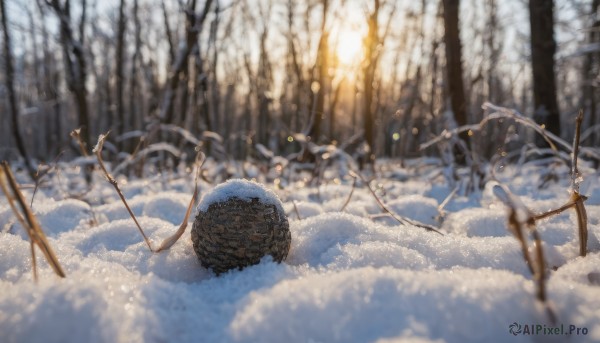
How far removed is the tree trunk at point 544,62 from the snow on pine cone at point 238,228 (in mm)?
3727

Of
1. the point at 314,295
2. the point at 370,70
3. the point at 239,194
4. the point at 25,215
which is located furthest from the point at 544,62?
the point at 25,215

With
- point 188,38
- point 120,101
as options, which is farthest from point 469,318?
point 120,101

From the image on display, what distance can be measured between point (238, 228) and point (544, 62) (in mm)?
4057

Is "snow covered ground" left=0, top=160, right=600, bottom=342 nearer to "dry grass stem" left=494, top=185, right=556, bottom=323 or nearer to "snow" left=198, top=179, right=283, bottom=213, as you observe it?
"dry grass stem" left=494, top=185, right=556, bottom=323

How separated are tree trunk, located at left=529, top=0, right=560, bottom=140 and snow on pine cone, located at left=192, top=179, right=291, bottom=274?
373cm

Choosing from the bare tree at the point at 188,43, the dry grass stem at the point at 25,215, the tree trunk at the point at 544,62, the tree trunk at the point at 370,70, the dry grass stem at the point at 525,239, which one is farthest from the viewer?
the bare tree at the point at 188,43

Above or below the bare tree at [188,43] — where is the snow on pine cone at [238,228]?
below

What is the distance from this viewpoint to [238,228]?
1152 mm

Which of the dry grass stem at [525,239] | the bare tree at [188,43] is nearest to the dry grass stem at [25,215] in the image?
the dry grass stem at [525,239]

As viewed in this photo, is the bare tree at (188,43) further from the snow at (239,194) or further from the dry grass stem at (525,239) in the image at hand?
the dry grass stem at (525,239)

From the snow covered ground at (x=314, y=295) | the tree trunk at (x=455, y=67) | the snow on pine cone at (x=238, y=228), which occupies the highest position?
the tree trunk at (x=455, y=67)

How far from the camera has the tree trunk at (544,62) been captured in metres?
3.93

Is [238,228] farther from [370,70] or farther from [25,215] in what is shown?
[370,70]

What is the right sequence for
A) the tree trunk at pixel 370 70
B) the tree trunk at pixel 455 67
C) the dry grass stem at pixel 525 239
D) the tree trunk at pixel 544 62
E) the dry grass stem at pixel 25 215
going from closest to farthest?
the dry grass stem at pixel 525 239 → the dry grass stem at pixel 25 215 → the tree trunk at pixel 455 67 → the tree trunk at pixel 544 62 → the tree trunk at pixel 370 70
